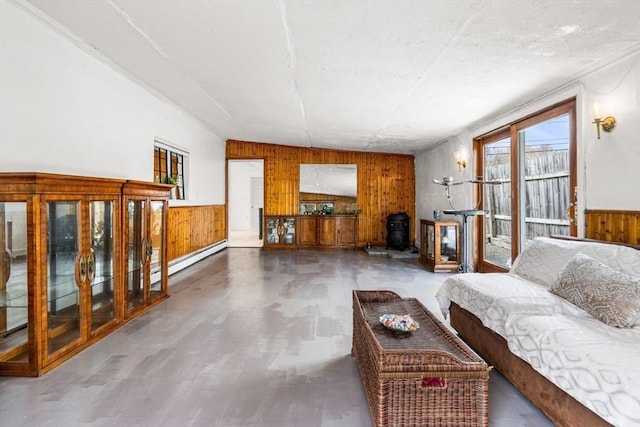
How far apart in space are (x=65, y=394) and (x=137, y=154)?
331 cm

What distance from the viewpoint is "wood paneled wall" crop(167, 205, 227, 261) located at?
5.77m

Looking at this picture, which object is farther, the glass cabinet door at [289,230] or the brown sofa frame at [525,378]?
the glass cabinet door at [289,230]

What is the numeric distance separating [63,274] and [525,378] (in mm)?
3406

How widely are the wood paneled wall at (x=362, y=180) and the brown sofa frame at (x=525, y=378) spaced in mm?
6169

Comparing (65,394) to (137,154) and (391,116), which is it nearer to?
(137,154)

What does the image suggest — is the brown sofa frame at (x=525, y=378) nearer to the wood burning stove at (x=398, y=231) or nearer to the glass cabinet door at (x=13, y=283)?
the glass cabinet door at (x=13, y=283)

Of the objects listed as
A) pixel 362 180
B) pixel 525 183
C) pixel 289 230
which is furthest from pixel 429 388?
pixel 362 180

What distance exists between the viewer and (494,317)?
2.28 meters

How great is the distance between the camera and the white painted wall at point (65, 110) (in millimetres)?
2705

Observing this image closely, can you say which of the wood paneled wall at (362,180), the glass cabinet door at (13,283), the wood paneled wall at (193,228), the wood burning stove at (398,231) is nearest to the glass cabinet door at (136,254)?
the glass cabinet door at (13,283)

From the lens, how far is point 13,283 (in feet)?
8.46

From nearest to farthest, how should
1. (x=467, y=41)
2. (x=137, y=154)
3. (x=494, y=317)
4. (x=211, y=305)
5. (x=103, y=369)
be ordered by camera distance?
(x=494, y=317), (x=103, y=369), (x=467, y=41), (x=211, y=305), (x=137, y=154)

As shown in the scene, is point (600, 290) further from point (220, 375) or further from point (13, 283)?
point (13, 283)

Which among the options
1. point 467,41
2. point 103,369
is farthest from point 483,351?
point 103,369
